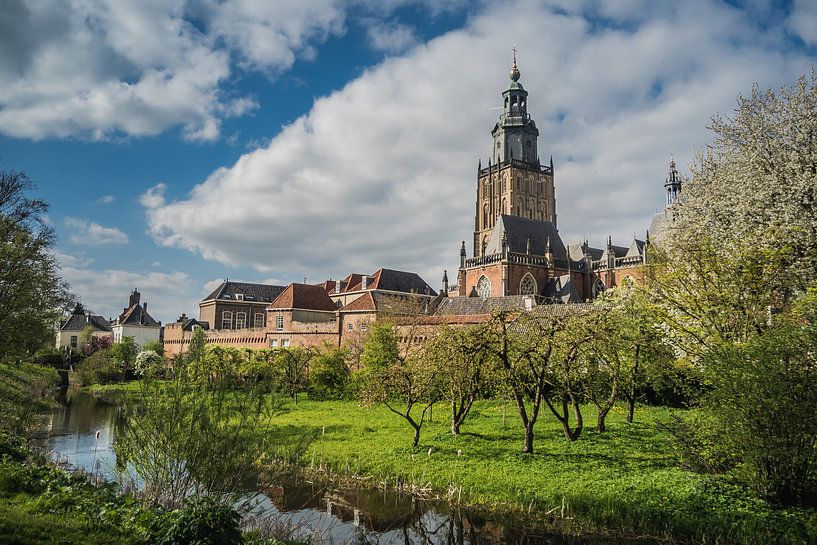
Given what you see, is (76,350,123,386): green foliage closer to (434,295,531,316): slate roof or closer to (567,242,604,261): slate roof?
(434,295,531,316): slate roof

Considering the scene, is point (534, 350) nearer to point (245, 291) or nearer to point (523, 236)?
point (523, 236)

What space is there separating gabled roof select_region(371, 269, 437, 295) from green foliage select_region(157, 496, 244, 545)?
160ft

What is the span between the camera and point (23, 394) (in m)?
29.4

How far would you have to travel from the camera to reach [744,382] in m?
12.1

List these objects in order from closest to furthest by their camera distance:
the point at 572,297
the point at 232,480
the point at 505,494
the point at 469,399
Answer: the point at 232,480, the point at 505,494, the point at 469,399, the point at 572,297

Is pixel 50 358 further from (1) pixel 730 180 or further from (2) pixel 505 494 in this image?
(1) pixel 730 180

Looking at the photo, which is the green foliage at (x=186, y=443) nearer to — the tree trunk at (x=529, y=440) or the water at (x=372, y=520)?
the water at (x=372, y=520)

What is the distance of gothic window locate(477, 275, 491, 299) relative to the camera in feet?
206

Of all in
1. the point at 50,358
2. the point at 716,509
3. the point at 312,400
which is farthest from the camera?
the point at 50,358

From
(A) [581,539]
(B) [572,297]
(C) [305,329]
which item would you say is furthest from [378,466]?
(B) [572,297]

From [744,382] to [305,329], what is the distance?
36.7 meters

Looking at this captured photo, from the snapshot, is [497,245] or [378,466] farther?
[497,245]

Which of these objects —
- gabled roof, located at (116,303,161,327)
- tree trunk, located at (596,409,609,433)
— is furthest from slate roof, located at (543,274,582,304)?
gabled roof, located at (116,303,161,327)

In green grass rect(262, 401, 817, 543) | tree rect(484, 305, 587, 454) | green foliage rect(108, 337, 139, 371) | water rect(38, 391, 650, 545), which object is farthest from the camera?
green foliage rect(108, 337, 139, 371)
